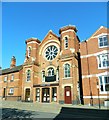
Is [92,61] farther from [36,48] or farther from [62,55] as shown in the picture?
[36,48]

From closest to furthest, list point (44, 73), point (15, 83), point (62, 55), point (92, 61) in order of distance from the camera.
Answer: point (92, 61), point (62, 55), point (44, 73), point (15, 83)

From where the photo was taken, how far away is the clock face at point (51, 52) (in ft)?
107

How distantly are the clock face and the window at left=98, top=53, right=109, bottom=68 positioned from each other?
9892mm

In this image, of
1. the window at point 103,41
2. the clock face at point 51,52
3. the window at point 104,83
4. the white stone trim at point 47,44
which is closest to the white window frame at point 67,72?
the clock face at point 51,52

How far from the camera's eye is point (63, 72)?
2848cm

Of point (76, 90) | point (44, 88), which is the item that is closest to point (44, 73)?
point (44, 88)

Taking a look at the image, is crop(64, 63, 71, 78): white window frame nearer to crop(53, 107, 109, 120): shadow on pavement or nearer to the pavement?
the pavement

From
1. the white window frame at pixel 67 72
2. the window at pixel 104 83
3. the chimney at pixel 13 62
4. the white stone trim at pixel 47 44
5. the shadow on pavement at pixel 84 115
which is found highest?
the white stone trim at pixel 47 44

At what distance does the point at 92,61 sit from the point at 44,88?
10.4 m

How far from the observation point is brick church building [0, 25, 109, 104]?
24.5 metres

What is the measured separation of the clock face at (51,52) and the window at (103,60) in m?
9.89

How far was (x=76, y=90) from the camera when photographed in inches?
1056

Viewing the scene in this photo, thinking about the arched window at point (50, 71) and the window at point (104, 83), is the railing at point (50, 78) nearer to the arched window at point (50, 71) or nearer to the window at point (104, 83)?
the arched window at point (50, 71)

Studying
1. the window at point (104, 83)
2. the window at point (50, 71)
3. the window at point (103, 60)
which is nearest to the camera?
the window at point (104, 83)
